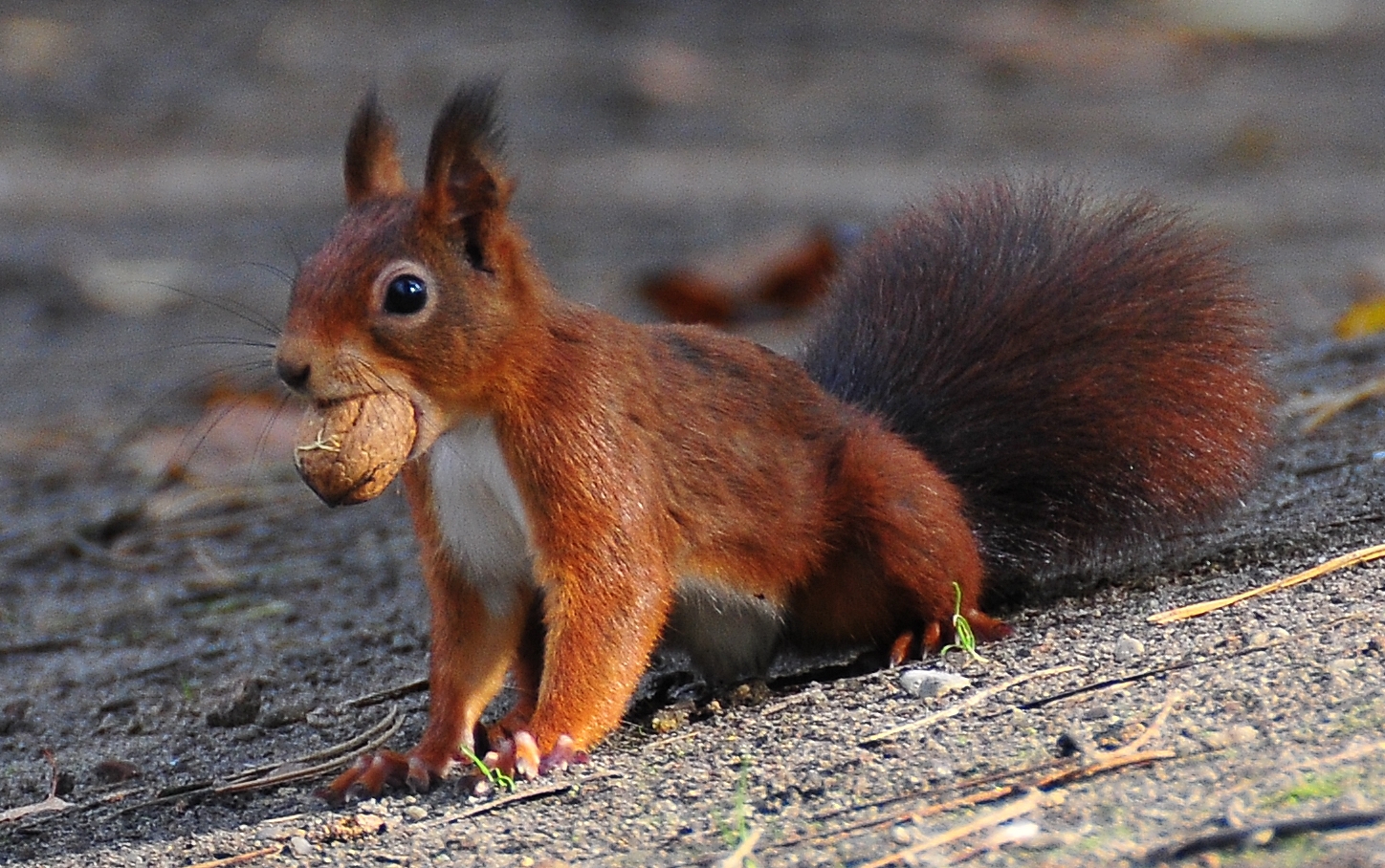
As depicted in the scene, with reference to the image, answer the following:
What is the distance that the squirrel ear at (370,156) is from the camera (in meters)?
2.43

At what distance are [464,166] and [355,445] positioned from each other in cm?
38

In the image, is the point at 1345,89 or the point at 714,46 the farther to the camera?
the point at 714,46

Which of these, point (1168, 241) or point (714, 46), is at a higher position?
point (714, 46)

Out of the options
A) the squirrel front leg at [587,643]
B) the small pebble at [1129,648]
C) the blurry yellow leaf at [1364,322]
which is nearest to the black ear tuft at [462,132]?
the squirrel front leg at [587,643]

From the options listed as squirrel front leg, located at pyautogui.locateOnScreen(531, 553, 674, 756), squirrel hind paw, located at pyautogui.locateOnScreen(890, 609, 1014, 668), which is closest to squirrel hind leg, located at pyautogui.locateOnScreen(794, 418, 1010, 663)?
squirrel hind paw, located at pyautogui.locateOnScreen(890, 609, 1014, 668)

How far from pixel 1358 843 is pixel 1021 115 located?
662cm

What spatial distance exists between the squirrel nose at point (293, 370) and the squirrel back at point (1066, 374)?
2.97 feet

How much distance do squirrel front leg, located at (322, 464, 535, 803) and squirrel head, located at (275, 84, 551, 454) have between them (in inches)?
7.4

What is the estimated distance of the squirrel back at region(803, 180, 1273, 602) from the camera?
2.54 m

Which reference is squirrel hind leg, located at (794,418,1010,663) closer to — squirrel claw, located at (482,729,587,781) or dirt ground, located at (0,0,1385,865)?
dirt ground, located at (0,0,1385,865)

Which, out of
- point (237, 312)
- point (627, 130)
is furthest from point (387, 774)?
point (627, 130)

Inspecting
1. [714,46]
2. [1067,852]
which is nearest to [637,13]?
[714,46]

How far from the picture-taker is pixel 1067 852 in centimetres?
157

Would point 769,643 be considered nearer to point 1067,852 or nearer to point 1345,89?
point 1067,852
